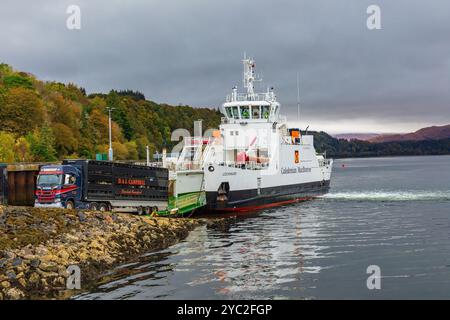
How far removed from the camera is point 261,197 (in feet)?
157

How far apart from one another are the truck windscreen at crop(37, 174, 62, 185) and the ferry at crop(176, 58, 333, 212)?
1242 centimetres

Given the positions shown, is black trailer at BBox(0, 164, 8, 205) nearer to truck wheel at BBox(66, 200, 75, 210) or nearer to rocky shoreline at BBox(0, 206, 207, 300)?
truck wheel at BBox(66, 200, 75, 210)

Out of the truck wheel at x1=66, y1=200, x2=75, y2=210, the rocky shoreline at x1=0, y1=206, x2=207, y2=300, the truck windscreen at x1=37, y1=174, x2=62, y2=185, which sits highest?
the truck windscreen at x1=37, y1=174, x2=62, y2=185

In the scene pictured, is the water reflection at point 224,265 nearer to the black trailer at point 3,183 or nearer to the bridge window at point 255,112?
the black trailer at point 3,183

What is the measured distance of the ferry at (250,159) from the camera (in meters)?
43.6

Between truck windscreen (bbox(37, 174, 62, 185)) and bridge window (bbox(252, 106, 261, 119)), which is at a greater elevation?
bridge window (bbox(252, 106, 261, 119))

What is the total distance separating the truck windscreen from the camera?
3033cm

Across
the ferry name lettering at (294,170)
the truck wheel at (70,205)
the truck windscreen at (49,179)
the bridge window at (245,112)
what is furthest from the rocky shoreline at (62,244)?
the bridge window at (245,112)

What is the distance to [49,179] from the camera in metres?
30.5

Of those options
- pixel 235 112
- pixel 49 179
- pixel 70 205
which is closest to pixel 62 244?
pixel 70 205

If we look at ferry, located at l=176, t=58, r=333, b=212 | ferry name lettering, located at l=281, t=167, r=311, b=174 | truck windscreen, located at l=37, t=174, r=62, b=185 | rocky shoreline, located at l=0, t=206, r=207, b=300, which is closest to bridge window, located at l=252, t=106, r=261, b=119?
ferry, located at l=176, t=58, r=333, b=212
